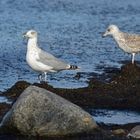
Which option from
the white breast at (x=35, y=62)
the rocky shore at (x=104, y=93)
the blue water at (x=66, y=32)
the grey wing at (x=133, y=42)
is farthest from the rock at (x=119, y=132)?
the grey wing at (x=133, y=42)

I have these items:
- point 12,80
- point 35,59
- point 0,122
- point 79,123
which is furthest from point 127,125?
point 12,80

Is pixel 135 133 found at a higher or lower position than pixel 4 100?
lower

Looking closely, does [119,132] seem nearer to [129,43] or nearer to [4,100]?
[4,100]

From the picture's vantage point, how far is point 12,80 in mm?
17000

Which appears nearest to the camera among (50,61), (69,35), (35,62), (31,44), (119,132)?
(119,132)

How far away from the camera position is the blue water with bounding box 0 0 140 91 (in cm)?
1803

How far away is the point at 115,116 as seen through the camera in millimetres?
13477

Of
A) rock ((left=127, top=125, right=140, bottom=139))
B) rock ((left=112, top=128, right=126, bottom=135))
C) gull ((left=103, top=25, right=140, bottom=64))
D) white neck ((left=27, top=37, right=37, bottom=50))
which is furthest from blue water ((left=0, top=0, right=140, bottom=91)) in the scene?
rock ((left=127, top=125, right=140, bottom=139))

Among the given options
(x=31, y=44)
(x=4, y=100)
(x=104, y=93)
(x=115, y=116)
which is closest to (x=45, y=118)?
(x=115, y=116)

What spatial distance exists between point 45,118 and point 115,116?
79.2 inches

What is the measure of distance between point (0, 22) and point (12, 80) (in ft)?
27.8

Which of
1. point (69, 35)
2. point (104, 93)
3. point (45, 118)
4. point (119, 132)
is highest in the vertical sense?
point (69, 35)

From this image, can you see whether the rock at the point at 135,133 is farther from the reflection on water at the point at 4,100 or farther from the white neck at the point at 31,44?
the white neck at the point at 31,44

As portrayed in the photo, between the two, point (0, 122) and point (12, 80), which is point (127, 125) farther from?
point (12, 80)
